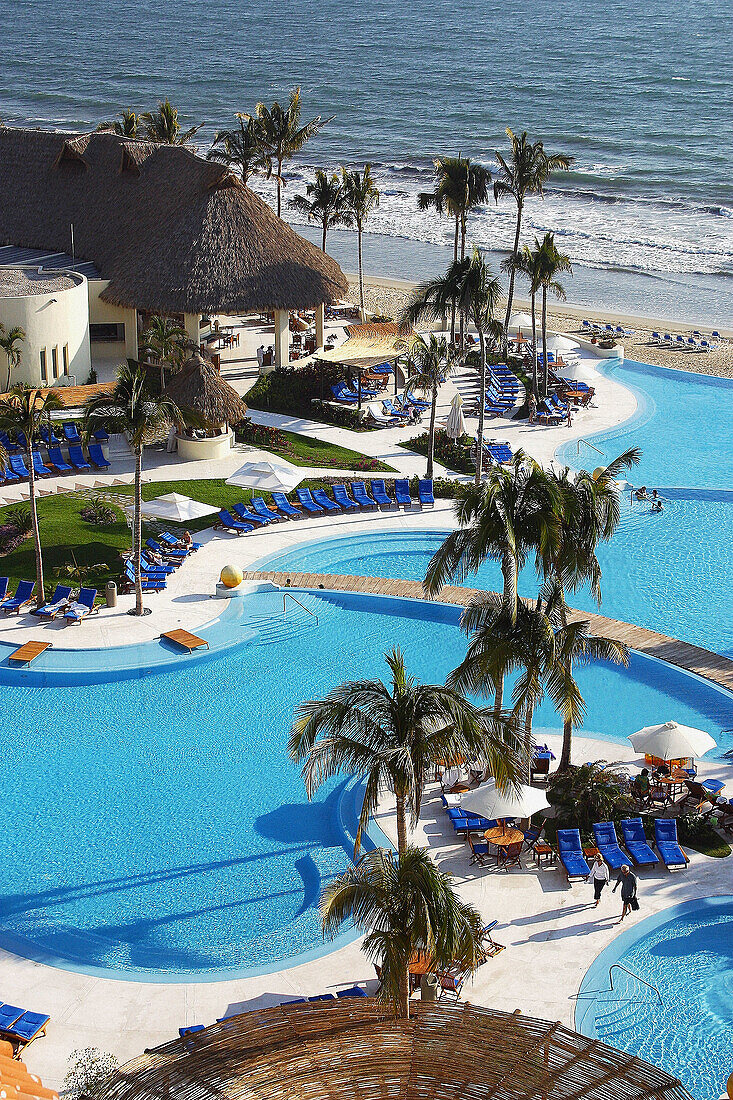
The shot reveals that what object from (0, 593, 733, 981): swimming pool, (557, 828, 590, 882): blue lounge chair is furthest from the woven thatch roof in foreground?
(557, 828, 590, 882): blue lounge chair

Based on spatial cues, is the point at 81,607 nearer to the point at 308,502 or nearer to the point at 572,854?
the point at 308,502

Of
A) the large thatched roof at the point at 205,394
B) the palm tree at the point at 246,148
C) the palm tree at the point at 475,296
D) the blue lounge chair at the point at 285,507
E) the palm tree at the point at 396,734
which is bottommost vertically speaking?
the blue lounge chair at the point at 285,507

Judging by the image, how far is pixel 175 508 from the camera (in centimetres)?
2972

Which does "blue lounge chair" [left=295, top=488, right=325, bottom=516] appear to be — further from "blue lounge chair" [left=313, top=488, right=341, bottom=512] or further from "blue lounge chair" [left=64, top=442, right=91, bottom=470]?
"blue lounge chair" [left=64, top=442, right=91, bottom=470]

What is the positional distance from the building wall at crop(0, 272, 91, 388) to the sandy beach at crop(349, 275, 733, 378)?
13.9 meters

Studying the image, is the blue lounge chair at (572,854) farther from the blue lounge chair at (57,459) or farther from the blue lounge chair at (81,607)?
the blue lounge chair at (57,459)

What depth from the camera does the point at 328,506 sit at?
3192cm

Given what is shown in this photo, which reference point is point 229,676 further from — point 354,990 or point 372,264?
point 372,264

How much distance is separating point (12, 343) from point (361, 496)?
11486 millimetres

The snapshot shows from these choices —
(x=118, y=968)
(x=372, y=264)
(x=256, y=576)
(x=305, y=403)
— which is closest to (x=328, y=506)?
(x=256, y=576)

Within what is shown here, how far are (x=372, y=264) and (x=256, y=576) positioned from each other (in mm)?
35190

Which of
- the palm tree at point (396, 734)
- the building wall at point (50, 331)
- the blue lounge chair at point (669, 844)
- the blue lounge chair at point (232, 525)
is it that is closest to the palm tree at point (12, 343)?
the building wall at point (50, 331)

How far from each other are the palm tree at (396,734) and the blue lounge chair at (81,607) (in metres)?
11.2

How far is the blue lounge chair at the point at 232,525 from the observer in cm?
3075
